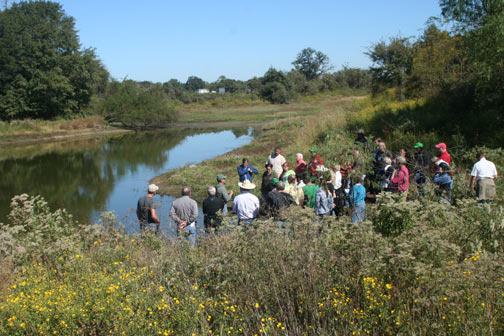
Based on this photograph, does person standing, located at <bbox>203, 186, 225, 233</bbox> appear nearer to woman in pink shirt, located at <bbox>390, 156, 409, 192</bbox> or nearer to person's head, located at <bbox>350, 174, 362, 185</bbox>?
person's head, located at <bbox>350, 174, 362, 185</bbox>

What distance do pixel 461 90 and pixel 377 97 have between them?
10651 millimetres

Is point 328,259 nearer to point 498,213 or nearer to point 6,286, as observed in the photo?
point 498,213

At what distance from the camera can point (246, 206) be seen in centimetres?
822

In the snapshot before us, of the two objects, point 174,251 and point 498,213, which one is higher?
point 498,213

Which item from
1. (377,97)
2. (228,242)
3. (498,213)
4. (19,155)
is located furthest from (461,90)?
(19,155)

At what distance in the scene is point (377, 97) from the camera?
91.0 feet

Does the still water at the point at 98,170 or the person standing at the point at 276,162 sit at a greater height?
the person standing at the point at 276,162

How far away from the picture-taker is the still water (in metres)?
14.8

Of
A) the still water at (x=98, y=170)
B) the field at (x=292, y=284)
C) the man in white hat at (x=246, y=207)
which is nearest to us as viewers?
the field at (x=292, y=284)

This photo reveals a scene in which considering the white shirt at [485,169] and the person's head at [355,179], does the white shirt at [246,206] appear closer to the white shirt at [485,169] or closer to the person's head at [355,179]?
the person's head at [355,179]

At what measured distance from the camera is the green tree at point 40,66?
4169 centimetres

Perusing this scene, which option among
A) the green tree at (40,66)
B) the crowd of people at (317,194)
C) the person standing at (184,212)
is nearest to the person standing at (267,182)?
the crowd of people at (317,194)

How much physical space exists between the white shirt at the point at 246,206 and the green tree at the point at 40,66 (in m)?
39.4

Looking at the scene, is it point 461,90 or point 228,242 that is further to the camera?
point 461,90
